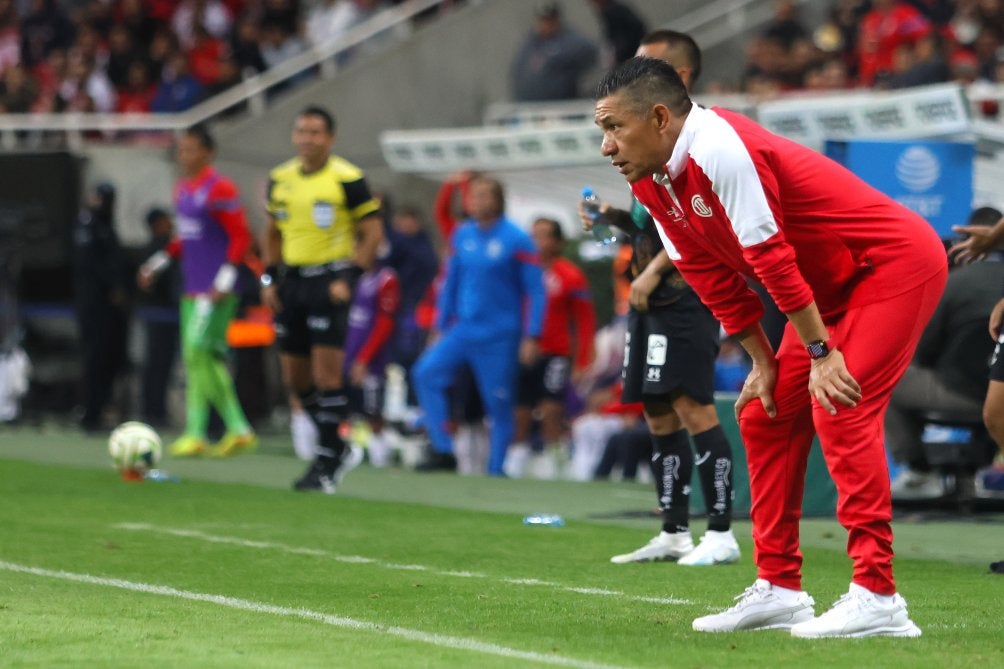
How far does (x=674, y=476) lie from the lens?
898 centimetres

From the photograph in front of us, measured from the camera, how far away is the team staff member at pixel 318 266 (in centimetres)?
1234

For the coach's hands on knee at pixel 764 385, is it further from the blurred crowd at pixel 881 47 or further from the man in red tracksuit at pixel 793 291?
the blurred crowd at pixel 881 47

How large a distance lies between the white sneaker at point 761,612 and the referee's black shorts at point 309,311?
6130mm

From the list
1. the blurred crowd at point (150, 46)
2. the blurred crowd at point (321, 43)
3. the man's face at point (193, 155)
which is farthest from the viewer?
the blurred crowd at point (150, 46)

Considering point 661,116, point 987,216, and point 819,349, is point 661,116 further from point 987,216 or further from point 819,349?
point 987,216

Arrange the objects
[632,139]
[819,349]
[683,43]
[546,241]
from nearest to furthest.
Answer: [819,349] → [632,139] → [683,43] → [546,241]

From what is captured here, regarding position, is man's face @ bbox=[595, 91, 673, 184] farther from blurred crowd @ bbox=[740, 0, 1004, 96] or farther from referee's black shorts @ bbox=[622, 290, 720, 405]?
blurred crowd @ bbox=[740, 0, 1004, 96]

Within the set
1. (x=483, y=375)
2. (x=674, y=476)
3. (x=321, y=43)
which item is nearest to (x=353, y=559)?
(x=674, y=476)

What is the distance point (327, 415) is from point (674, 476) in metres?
3.98

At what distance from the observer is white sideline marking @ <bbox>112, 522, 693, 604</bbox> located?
7.48 meters

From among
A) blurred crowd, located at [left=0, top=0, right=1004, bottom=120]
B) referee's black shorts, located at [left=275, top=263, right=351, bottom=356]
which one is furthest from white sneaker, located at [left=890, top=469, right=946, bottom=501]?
blurred crowd, located at [left=0, top=0, right=1004, bottom=120]

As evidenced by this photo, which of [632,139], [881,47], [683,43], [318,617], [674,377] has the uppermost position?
[881,47]

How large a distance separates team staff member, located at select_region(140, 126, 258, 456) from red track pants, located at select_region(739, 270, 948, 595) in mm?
9423

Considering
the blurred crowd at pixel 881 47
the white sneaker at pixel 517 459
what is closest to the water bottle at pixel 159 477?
the white sneaker at pixel 517 459
